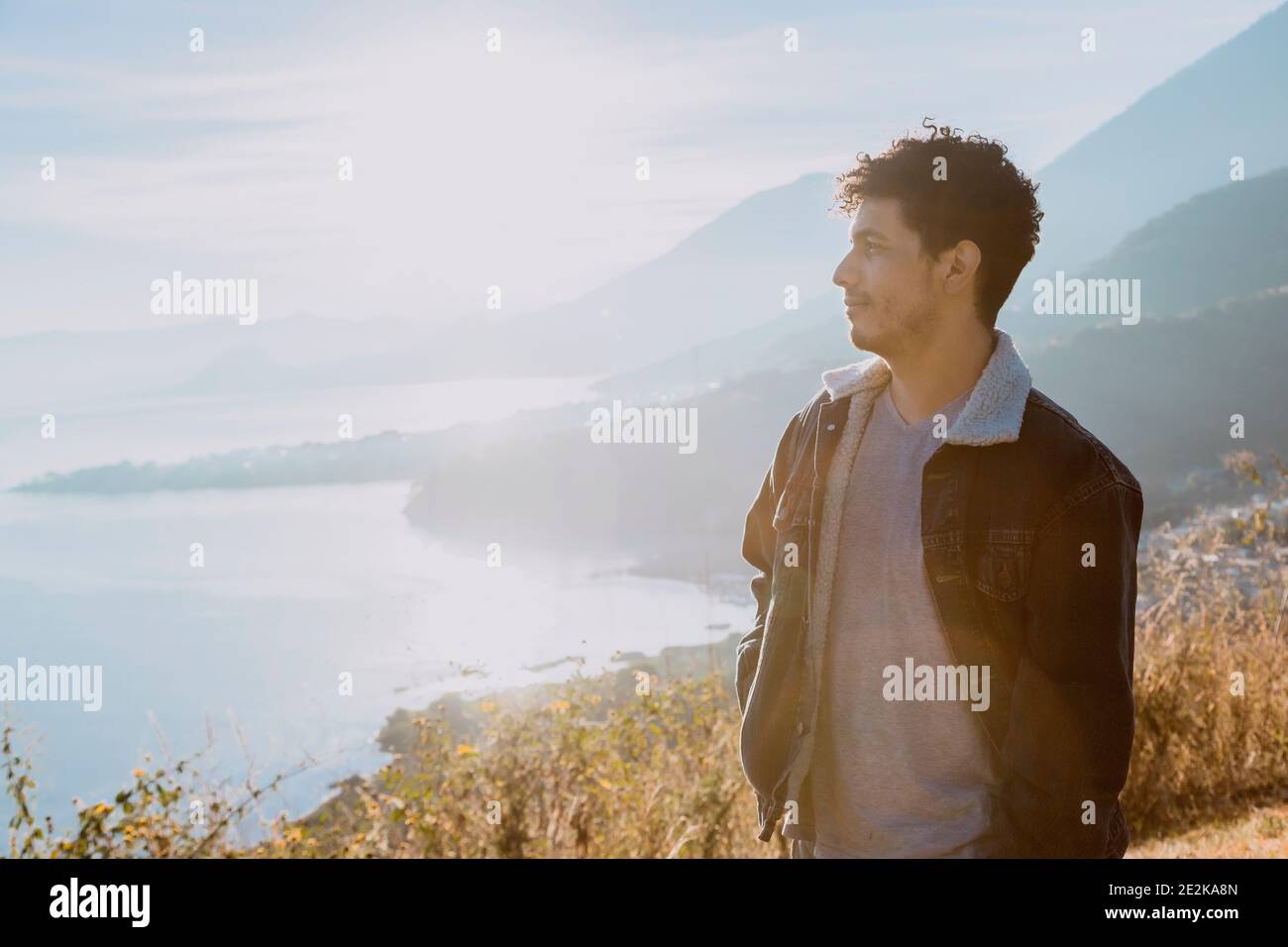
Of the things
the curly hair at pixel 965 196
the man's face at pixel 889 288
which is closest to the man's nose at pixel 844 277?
the man's face at pixel 889 288

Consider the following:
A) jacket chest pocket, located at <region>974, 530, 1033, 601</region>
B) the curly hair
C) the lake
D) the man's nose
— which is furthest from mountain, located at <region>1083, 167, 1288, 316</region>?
jacket chest pocket, located at <region>974, 530, 1033, 601</region>

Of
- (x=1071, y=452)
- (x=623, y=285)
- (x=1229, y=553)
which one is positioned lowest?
(x=1229, y=553)

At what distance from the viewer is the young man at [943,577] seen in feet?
5.60

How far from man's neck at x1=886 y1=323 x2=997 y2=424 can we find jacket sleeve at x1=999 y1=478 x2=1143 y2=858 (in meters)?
0.38

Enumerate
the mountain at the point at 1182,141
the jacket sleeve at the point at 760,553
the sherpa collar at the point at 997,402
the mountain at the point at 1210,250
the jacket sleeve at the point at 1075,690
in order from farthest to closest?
the mountain at the point at 1182,141
the mountain at the point at 1210,250
the jacket sleeve at the point at 760,553
the sherpa collar at the point at 997,402
the jacket sleeve at the point at 1075,690

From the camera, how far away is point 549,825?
12.2ft

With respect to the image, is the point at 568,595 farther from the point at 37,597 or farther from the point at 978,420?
the point at 37,597

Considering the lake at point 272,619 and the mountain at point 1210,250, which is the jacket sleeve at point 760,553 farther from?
the mountain at point 1210,250

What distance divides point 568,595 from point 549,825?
937cm

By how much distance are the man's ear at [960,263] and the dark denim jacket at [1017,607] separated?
14 cm

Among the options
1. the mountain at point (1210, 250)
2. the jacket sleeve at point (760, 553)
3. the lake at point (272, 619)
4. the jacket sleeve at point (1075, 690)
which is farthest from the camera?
the mountain at point (1210, 250)

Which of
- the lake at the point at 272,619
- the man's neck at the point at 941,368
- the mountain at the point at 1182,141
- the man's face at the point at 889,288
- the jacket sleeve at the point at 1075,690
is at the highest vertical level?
the mountain at the point at 1182,141
